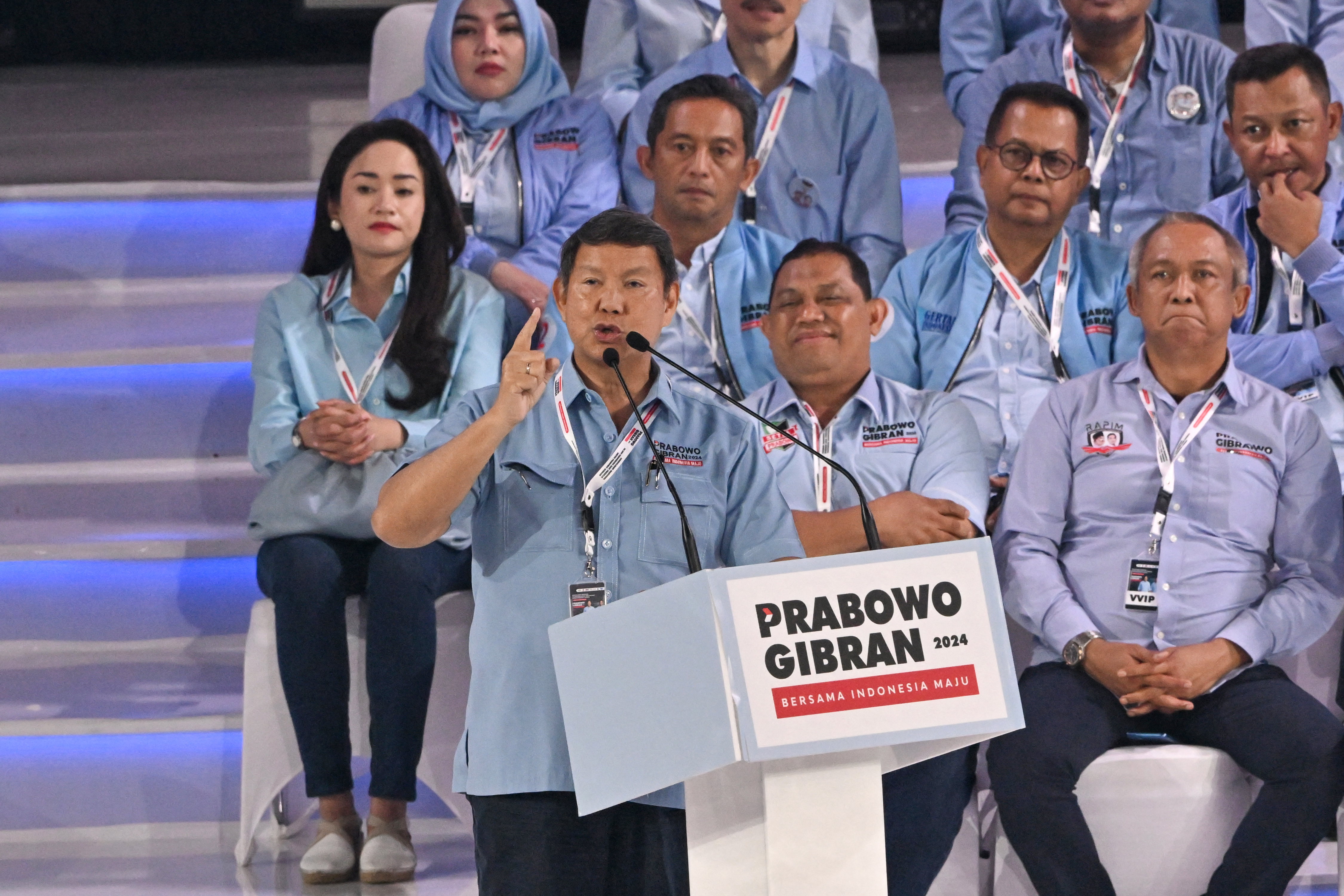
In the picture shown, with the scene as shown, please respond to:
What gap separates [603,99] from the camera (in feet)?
12.4

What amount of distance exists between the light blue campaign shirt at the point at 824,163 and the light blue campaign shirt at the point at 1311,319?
79 cm

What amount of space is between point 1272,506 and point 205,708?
2.05 metres

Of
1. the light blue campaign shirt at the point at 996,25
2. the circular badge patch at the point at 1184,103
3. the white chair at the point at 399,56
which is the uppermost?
the white chair at the point at 399,56

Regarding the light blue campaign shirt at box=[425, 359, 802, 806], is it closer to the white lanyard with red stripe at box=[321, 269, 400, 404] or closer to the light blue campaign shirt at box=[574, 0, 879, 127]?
the white lanyard with red stripe at box=[321, 269, 400, 404]

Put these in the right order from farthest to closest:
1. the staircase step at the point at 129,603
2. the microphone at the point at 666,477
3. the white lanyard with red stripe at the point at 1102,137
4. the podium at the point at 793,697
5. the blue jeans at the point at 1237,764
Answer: the white lanyard with red stripe at the point at 1102,137 → the staircase step at the point at 129,603 → the blue jeans at the point at 1237,764 → the microphone at the point at 666,477 → the podium at the point at 793,697

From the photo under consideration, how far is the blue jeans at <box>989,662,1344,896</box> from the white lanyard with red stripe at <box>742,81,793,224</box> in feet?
4.68

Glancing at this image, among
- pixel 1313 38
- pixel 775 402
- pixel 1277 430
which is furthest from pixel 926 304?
pixel 1313 38

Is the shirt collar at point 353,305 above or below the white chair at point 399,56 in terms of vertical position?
below

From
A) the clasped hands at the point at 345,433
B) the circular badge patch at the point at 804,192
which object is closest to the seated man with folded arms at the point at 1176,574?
the circular badge patch at the point at 804,192

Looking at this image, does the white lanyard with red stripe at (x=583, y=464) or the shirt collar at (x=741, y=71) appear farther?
the shirt collar at (x=741, y=71)

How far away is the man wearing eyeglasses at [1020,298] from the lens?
3055 millimetres

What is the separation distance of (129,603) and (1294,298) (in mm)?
2487

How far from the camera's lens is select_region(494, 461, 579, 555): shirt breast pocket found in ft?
5.92

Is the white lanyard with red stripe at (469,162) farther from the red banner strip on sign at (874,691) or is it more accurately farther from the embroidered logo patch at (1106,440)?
the red banner strip on sign at (874,691)
